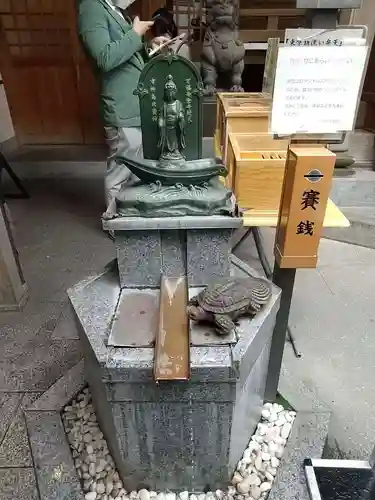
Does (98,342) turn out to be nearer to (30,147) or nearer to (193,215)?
(193,215)

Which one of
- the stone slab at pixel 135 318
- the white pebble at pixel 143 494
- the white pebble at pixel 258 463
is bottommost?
the white pebble at pixel 143 494

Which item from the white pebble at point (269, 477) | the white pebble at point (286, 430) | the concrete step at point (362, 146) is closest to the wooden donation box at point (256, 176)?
the white pebble at point (286, 430)

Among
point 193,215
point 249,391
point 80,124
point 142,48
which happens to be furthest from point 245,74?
point 249,391

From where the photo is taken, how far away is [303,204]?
1616mm

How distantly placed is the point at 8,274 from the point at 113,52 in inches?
70.9

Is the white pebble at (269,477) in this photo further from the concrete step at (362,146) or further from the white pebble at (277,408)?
the concrete step at (362,146)

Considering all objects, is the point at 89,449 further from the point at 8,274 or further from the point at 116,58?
the point at 116,58

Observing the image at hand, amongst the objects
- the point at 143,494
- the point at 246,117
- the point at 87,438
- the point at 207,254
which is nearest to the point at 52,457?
the point at 87,438

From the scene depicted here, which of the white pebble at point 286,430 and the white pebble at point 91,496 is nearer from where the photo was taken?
the white pebble at point 91,496

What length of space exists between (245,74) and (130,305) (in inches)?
184

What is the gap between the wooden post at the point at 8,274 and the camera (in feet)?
9.45

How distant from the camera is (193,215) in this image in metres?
1.84

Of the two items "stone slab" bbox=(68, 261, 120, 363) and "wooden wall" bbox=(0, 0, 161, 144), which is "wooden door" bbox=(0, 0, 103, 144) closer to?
"wooden wall" bbox=(0, 0, 161, 144)

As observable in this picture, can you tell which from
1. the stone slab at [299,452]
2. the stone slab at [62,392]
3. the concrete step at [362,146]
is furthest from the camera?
the concrete step at [362,146]
